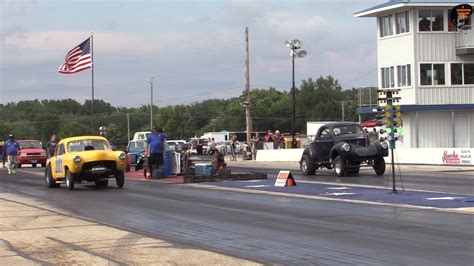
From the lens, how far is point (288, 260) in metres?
8.74

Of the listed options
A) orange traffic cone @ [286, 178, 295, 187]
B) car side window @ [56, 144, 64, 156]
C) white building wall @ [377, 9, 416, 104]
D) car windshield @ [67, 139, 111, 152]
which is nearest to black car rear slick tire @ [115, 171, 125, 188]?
car windshield @ [67, 139, 111, 152]

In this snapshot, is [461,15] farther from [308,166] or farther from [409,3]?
[308,166]

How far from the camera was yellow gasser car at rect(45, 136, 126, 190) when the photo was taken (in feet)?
66.9

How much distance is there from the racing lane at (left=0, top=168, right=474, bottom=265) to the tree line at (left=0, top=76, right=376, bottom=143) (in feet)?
346

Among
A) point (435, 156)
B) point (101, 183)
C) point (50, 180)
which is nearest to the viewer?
point (50, 180)

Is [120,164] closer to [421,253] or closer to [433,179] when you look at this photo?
[433,179]

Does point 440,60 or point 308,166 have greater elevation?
point 440,60

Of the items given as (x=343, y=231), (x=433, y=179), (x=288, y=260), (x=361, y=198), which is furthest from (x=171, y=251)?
(x=433, y=179)

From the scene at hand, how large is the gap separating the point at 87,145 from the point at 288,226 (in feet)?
35.6

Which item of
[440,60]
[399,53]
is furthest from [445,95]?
[399,53]

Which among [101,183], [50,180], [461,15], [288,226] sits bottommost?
[288,226]

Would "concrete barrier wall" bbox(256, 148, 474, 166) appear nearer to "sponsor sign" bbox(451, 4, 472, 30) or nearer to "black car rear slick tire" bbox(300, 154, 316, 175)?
"black car rear slick tire" bbox(300, 154, 316, 175)

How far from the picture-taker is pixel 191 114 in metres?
160

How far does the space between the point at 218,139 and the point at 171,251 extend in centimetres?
7388
